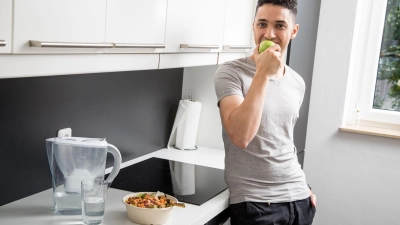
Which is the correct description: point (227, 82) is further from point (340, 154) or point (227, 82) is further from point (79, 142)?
point (340, 154)

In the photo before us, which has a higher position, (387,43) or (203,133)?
(387,43)

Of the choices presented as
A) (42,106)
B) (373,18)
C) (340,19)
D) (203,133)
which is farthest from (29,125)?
(373,18)

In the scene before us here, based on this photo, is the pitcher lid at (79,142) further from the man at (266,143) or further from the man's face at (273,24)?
the man's face at (273,24)

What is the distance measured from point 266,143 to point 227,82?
280mm

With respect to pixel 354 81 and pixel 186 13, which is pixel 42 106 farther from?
pixel 354 81

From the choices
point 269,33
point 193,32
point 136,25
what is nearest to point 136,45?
point 136,25

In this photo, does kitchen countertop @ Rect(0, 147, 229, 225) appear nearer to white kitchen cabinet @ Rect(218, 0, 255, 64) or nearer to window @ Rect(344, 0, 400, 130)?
white kitchen cabinet @ Rect(218, 0, 255, 64)

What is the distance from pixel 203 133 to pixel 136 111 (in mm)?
461

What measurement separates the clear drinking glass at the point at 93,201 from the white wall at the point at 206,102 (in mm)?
1111

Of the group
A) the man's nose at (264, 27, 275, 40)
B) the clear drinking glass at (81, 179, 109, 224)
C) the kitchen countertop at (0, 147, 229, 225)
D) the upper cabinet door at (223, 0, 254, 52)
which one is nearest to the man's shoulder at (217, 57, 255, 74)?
the man's nose at (264, 27, 275, 40)

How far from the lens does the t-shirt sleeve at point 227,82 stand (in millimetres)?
1753

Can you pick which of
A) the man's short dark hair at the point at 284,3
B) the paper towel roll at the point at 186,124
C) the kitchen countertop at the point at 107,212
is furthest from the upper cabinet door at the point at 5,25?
the paper towel roll at the point at 186,124

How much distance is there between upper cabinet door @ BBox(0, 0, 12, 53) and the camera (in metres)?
1.09

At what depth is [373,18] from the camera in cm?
320
